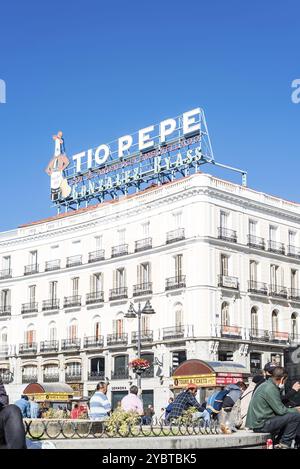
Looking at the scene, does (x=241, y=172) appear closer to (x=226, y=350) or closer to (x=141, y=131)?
(x=141, y=131)

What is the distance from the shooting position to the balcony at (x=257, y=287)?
4912cm

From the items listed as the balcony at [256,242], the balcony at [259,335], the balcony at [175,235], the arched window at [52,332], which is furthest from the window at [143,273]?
the arched window at [52,332]

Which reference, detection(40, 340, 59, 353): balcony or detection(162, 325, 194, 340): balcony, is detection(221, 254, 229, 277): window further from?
detection(40, 340, 59, 353): balcony

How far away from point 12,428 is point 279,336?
4466cm

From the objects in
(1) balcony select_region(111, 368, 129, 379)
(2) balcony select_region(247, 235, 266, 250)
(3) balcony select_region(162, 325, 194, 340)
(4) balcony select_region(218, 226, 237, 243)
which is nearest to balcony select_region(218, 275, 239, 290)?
(4) balcony select_region(218, 226, 237, 243)

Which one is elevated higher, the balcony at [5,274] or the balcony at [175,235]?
the balcony at [175,235]

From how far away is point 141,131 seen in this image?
57312 mm

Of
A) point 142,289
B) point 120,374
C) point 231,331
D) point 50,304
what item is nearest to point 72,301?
point 50,304

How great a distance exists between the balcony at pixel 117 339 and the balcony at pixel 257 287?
887 cm

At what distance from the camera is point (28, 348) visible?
56.1 m

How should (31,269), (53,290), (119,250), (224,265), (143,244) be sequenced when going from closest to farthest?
(224,265), (143,244), (119,250), (53,290), (31,269)

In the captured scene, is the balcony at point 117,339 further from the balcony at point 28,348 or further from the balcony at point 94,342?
the balcony at point 28,348

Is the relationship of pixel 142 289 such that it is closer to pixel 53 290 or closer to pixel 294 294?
pixel 53 290

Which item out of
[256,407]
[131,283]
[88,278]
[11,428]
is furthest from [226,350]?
[11,428]
